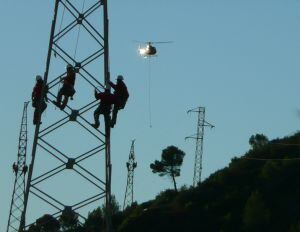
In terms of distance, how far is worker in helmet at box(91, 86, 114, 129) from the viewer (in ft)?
64.4

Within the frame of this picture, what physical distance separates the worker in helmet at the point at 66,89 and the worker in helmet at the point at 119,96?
868 mm

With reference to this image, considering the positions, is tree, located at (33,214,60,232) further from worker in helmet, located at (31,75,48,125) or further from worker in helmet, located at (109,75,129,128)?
worker in helmet, located at (109,75,129,128)

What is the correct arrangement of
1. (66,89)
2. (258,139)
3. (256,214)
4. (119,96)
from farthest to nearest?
1. (258,139)
2. (256,214)
3. (119,96)
4. (66,89)

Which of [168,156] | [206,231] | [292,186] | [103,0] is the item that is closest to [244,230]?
[206,231]

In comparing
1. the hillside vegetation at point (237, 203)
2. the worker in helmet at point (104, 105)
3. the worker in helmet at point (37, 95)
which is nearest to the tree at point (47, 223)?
the worker in helmet at point (37, 95)

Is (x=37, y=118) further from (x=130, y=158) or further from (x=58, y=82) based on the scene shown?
(x=130, y=158)

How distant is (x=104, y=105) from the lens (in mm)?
19953

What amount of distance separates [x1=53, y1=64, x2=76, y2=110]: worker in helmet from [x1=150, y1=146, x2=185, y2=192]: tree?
88821 millimetres

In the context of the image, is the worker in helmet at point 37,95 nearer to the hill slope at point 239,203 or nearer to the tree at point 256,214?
the hill slope at point 239,203

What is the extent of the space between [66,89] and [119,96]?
1230 millimetres

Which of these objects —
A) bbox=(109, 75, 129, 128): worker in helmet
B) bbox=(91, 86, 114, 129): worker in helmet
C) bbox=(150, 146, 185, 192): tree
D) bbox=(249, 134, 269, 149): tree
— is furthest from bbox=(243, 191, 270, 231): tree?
bbox=(91, 86, 114, 129): worker in helmet

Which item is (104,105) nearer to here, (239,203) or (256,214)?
(256,214)

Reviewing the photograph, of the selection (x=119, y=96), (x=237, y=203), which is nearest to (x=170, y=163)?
(x=237, y=203)

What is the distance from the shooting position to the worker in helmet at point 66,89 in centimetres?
1938
